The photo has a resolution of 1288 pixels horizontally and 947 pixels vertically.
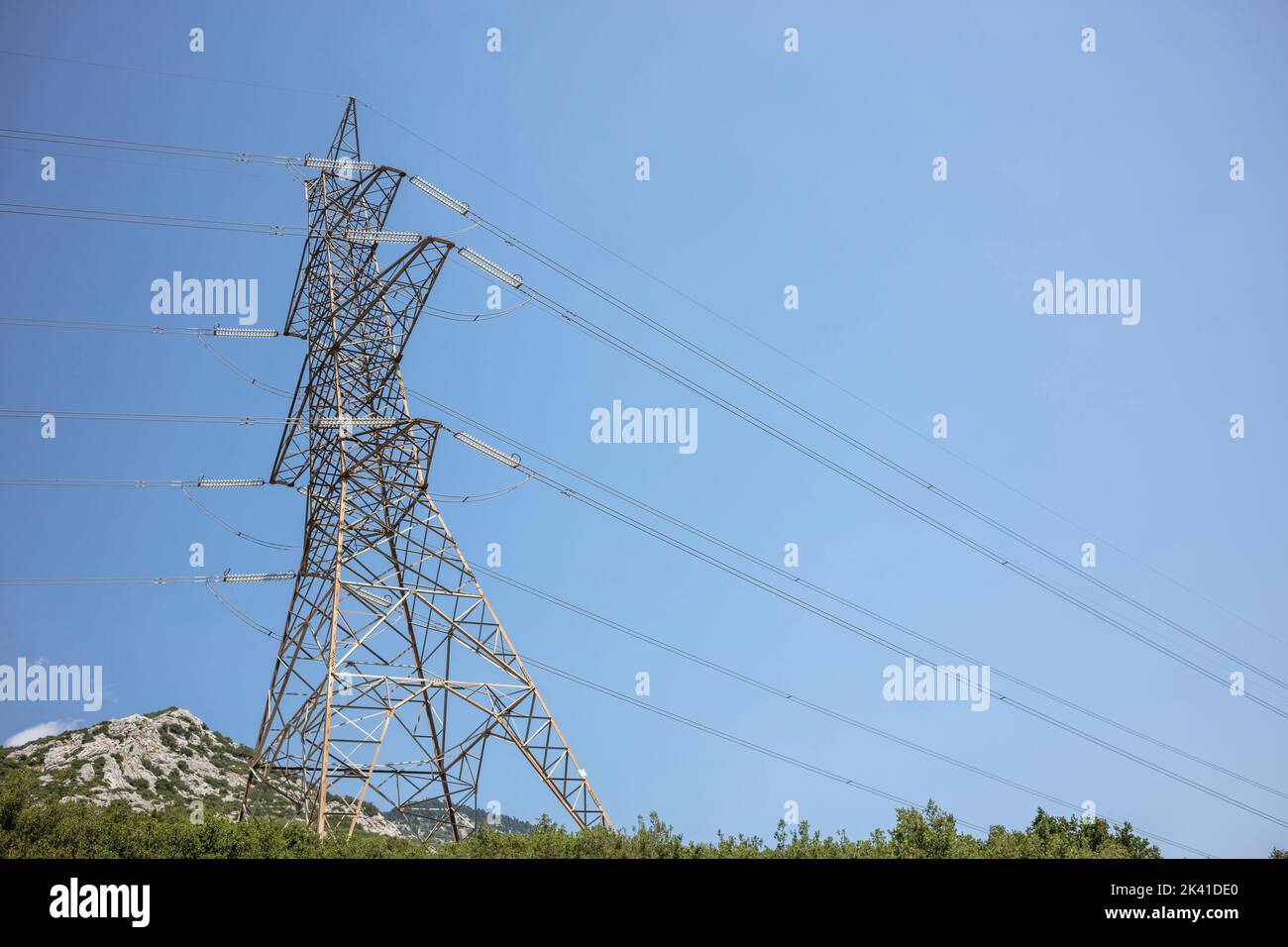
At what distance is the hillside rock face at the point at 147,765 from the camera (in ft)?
231

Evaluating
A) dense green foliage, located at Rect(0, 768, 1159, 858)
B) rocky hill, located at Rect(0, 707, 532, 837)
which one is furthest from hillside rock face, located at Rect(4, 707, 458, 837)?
dense green foliage, located at Rect(0, 768, 1159, 858)

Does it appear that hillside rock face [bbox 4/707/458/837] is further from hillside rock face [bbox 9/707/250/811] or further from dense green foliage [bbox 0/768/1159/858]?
dense green foliage [bbox 0/768/1159/858]

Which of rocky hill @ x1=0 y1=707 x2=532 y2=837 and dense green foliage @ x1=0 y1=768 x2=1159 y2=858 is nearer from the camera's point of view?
dense green foliage @ x1=0 y1=768 x2=1159 y2=858

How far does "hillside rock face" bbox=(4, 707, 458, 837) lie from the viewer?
231ft

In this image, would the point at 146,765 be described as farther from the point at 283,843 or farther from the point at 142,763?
the point at 283,843

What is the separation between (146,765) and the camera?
257ft

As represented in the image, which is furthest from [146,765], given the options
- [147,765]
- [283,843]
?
[283,843]

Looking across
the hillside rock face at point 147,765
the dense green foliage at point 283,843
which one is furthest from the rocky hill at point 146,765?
the dense green foliage at point 283,843

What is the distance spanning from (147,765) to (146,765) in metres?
0.13
